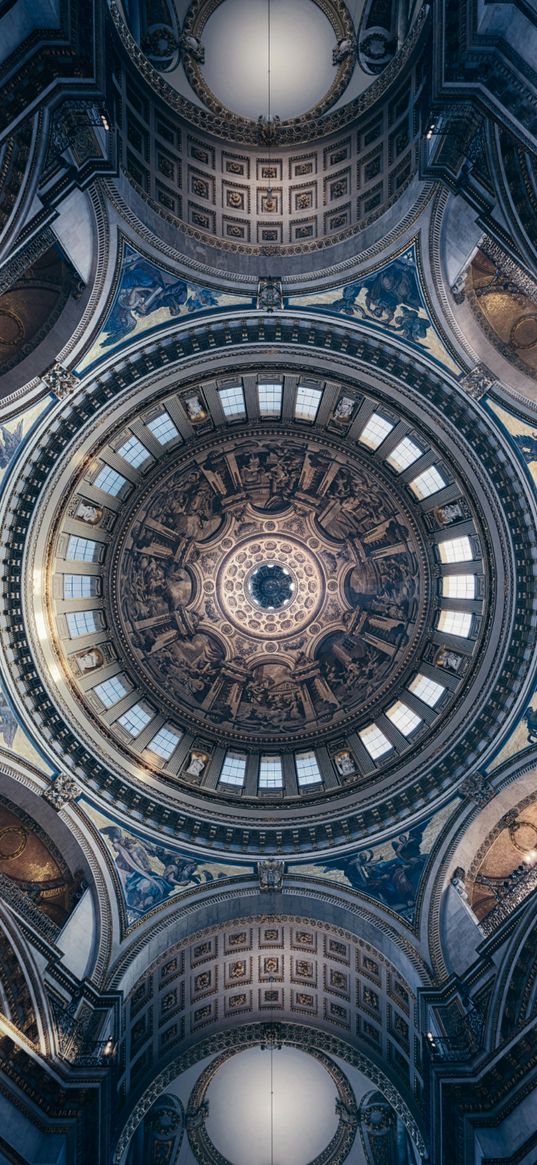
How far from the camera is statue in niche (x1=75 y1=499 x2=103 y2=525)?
33.0 m

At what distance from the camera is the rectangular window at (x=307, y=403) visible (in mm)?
33312

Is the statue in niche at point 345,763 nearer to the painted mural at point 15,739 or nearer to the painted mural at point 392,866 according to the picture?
the painted mural at point 392,866

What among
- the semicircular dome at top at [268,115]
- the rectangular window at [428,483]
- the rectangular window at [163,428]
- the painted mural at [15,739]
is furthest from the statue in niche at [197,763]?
the semicircular dome at top at [268,115]

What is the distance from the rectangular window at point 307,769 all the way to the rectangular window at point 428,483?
13.7 metres

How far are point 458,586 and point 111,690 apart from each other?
16852 mm

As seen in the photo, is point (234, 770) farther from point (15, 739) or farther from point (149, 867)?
point (15, 739)

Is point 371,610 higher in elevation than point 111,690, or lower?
higher

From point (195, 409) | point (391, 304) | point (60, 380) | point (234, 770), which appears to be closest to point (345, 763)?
point (234, 770)

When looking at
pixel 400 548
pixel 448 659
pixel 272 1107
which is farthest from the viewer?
pixel 400 548

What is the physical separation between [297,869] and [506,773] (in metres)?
9.45

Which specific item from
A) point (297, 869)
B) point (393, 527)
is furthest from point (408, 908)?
point (393, 527)

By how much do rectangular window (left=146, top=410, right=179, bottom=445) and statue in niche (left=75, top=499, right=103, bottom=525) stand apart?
13.9ft

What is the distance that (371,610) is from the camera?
38844 millimetres

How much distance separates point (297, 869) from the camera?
31.6m
